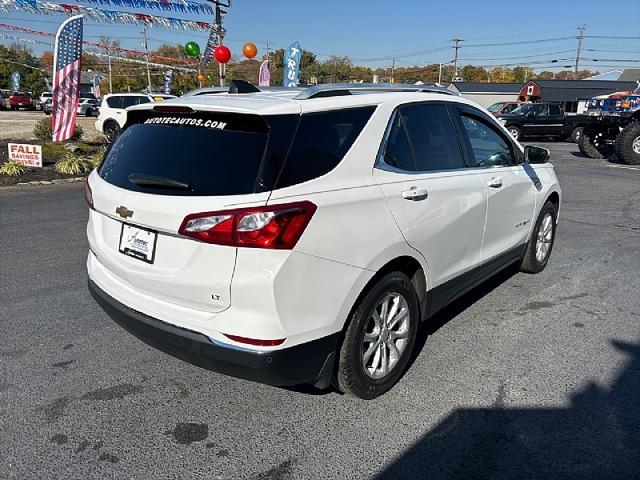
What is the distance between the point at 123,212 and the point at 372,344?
5.17 feet

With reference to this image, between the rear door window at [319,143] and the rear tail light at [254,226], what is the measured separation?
0.15 meters

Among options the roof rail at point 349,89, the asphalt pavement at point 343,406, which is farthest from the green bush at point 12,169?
the roof rail at point 349,89

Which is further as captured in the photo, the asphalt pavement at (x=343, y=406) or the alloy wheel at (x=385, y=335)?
the alloy wheel at (x=385, y=335)

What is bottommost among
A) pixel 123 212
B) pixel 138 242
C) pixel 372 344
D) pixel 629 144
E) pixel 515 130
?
pixel 372 344

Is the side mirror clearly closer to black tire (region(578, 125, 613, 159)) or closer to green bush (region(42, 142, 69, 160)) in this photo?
green bush (region(42, 142, 69, 160))

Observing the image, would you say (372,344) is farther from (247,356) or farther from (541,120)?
(541,120)

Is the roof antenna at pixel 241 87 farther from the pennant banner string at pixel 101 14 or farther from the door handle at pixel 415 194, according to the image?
the pennant banner string at pixel 101 14

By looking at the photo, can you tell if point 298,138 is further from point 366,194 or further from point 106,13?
point 106,13

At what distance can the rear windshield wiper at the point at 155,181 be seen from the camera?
2.50 metres

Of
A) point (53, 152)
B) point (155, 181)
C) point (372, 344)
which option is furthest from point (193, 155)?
point (53, 152)

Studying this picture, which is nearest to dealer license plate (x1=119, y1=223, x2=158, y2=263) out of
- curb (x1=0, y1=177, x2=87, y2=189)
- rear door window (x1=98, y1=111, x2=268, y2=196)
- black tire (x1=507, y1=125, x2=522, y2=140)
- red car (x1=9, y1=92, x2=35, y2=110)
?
rear door window (x1=98, y1=111, x2=268, y2=196)

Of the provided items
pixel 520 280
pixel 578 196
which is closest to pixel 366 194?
pixel 520 280

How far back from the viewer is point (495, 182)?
156 inches

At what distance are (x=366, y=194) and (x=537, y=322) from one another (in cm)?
233
